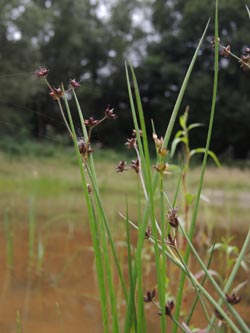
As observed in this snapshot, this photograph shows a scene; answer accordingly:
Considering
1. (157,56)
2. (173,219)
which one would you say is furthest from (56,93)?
(157,56)

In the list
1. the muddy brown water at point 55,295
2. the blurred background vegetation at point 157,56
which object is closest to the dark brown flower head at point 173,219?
the muddy brown water at point 55,295

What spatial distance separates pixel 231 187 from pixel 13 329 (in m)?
6.51

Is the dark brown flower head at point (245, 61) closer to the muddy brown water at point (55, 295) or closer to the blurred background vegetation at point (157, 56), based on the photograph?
the muddy brown water at point (55, 295)

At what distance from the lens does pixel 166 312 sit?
12.8 inches

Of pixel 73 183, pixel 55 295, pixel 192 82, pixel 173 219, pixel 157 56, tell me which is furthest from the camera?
pixel 157 56

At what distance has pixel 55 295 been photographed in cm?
91

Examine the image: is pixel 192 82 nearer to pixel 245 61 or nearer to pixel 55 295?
pixel 55 295

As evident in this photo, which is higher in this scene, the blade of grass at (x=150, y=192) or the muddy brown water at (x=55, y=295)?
the blade of grass at (x=150, y=192)

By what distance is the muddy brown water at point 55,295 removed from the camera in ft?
2.38

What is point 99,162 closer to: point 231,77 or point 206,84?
point 206,84

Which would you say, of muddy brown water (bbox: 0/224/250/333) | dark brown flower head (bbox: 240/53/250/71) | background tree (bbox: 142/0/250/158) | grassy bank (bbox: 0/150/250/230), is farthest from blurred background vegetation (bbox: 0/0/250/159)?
dark brown flower head (bbox: 240/53/250/71)

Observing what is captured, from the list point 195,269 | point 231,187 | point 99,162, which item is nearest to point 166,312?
point 195,269

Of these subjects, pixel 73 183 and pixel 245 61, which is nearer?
pixel 245 61

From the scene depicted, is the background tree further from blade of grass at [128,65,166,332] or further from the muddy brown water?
blade of grass at [128,65,166,332]
